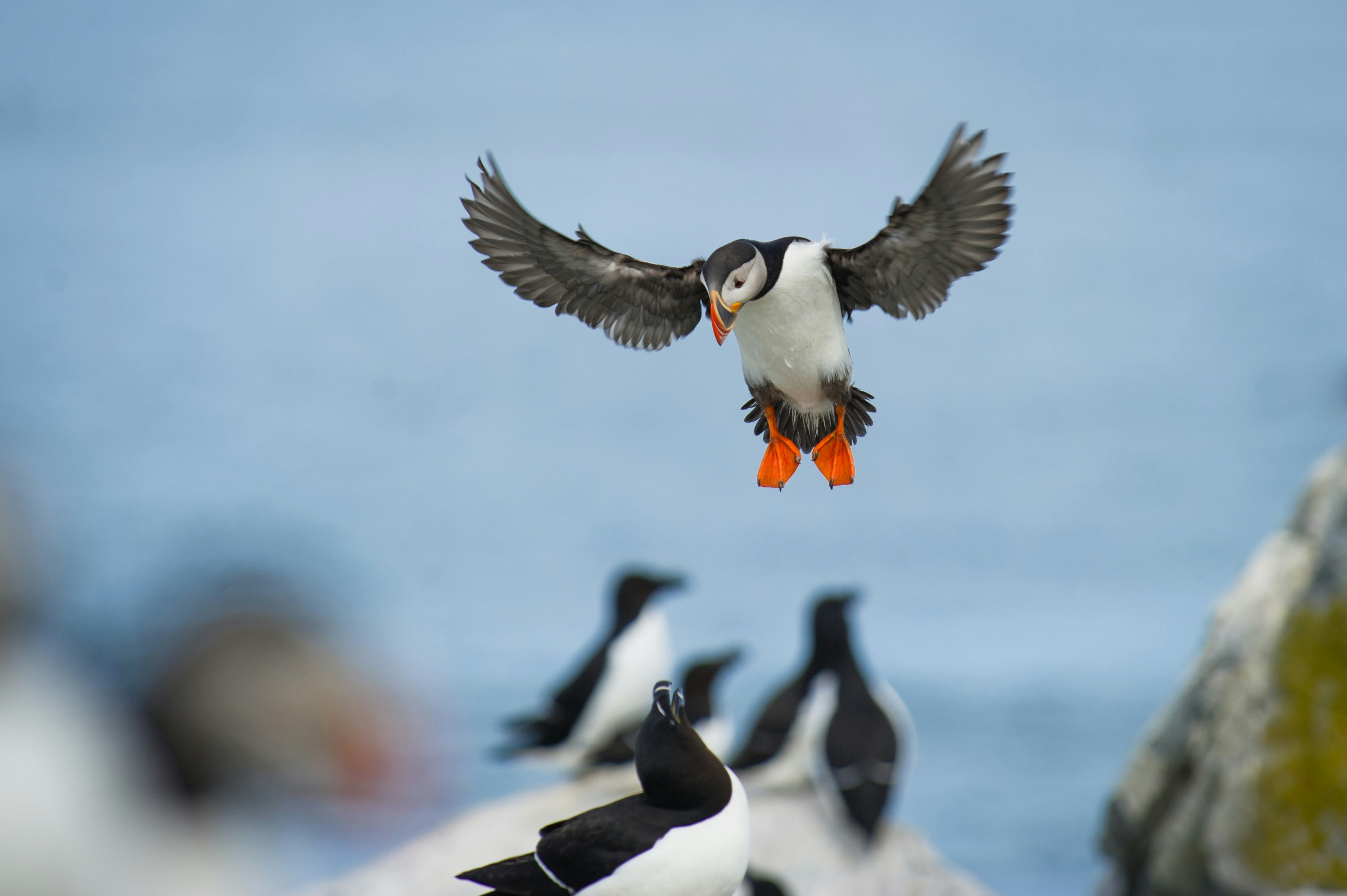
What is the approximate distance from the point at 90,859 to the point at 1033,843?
14949 millimetres

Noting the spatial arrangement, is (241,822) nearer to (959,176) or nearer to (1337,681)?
(959,176)

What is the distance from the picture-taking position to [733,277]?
5.31ft

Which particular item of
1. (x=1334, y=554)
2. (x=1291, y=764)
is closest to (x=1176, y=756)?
(x=1291, y=764)

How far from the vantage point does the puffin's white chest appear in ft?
5.73

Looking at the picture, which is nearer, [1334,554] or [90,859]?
[90,859]

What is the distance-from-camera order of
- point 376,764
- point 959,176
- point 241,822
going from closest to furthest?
point 959,176
point 376,764
point 241,822

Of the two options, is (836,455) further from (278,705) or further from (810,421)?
(278,705)

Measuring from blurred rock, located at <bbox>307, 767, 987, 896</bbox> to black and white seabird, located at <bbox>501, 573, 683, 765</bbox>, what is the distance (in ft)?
1.17

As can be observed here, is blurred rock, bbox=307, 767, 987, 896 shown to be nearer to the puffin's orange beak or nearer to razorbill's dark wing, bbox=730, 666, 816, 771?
razorbill's dark wing, bbox=730, 666, 816, 771

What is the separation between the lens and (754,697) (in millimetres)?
20500

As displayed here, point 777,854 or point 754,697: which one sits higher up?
point 754,697

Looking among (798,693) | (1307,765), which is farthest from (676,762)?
(798,693)

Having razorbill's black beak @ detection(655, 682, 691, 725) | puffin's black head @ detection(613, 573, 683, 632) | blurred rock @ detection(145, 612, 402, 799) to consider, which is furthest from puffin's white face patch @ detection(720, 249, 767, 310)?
puffin's black head @ detection(613, 573, 683, 632)

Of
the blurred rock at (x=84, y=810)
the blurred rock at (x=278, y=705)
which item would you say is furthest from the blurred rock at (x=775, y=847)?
the blurred rock at (x=278, y=705)
